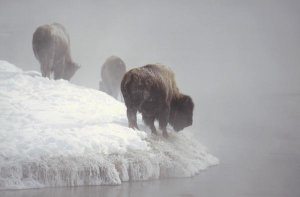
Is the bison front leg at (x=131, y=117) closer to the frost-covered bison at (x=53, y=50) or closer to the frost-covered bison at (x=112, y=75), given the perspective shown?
the frost-covered bison at (x=53, y=50)

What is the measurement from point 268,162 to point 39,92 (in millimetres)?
3101

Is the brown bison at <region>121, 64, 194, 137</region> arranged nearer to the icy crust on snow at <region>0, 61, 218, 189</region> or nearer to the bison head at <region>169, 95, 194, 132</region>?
the bison head at <region>169, 95, 194, 132</region>

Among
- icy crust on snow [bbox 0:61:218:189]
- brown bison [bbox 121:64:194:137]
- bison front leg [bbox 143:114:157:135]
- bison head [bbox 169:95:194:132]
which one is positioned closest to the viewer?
icy crust on snow [bbox 0:61:218:189]

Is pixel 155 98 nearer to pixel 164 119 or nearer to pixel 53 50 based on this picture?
pixel 164 119

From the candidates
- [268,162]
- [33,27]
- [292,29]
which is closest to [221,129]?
[268,162]

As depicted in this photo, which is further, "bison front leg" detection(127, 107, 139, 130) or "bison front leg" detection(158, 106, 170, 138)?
"bison front leg" detection(158, 106, 170, 138)

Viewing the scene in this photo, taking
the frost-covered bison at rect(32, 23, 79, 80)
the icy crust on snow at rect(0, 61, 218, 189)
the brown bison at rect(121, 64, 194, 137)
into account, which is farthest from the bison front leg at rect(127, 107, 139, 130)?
the frost-covered bison at rect(32, 23, 79, 80)

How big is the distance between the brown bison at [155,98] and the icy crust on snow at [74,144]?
216mm

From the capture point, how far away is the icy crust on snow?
632cm

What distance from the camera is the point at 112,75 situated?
39.8ft

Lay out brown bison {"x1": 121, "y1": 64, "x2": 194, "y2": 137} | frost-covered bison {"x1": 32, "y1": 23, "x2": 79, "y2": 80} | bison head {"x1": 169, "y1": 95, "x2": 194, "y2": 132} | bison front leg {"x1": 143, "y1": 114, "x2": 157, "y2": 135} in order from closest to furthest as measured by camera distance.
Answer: brown bison {"x1": 121, "y1": 64, "x2": 194, "y2": 137}
bison front leg {"x1": 143, "y1": 114, "x2": 157, "y2": 135}
bison head {"x1": 169, "y1": 95, "x2": 194, "y2": 132}
frost-covered bison {"x1": 32, "y1": 23, "x2": 79, "y2": 80}

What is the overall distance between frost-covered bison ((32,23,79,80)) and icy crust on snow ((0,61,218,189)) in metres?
0.94

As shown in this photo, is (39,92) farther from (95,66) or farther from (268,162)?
(95,66)

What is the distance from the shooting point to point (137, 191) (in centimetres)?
637
